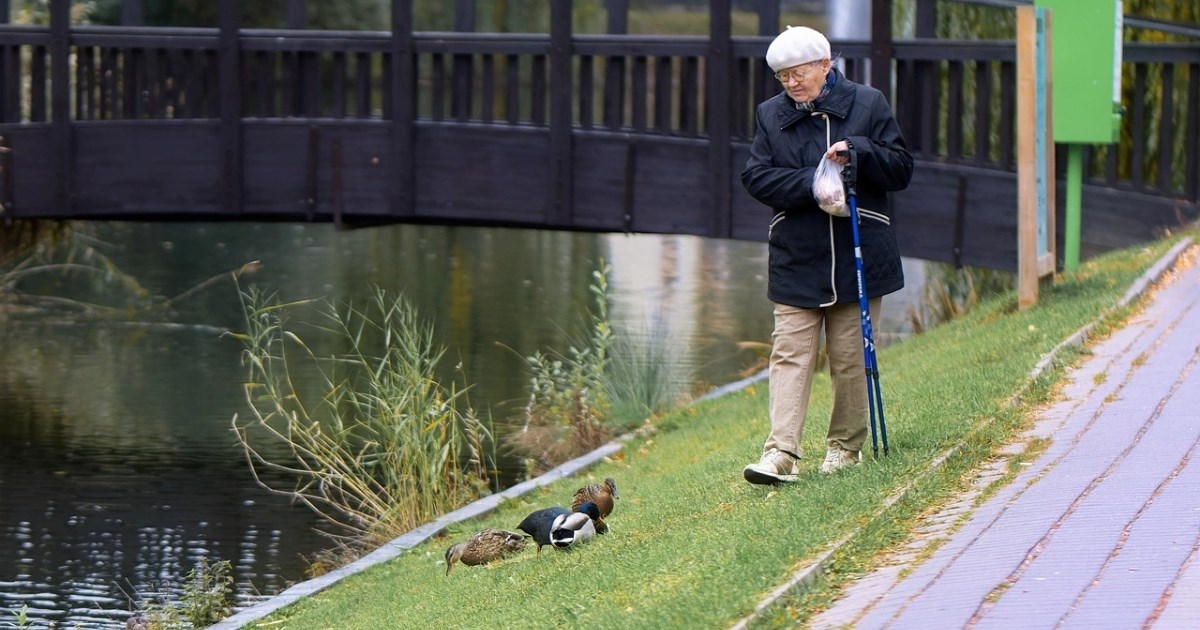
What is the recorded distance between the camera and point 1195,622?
4.90 metres

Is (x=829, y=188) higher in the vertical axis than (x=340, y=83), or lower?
Result: lower

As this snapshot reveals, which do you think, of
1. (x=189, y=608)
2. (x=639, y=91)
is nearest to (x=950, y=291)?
(x=639, y=91)

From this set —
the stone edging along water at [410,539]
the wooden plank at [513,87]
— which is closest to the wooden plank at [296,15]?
the wooden plank at [513,87]

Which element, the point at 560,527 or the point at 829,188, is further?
the point at 560,527

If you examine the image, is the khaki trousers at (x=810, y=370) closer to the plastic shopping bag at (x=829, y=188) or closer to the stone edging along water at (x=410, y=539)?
the plastic shopping bag at (x=829, y=188)

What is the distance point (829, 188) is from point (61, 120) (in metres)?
10.4

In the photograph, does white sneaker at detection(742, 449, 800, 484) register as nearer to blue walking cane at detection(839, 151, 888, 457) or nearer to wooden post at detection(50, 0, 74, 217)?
blue walking cane at detection(839, 151, 888, 457)

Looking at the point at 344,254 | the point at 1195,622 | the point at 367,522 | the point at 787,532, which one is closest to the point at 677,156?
the point at 367,522

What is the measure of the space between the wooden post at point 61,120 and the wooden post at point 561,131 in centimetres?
410

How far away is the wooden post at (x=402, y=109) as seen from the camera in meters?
15.0

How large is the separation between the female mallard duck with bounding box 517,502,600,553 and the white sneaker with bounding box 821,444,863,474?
108 cm

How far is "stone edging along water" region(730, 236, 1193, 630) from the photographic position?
18.2 feet

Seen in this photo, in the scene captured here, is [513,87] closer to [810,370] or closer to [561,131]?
[561,131]

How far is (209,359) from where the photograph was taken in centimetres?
1825
